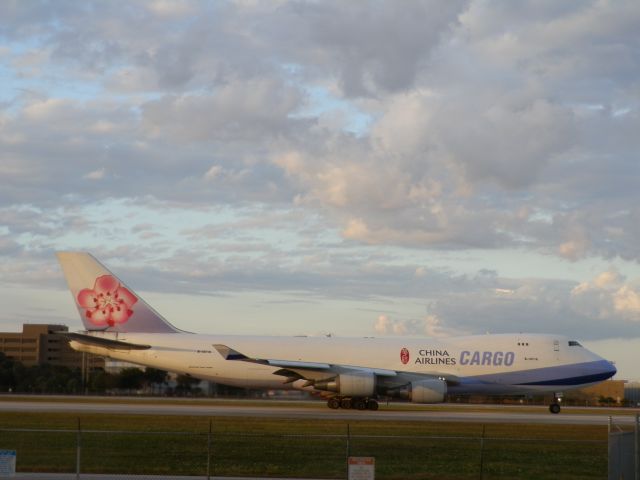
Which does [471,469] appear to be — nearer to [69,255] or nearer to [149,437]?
[149,437]

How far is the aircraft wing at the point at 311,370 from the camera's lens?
43.2 meters

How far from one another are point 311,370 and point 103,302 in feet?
37.6

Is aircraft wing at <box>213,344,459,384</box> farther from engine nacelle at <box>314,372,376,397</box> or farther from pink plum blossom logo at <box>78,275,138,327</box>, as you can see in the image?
pink plum blossom logo at <box>78,275,138,327</box>

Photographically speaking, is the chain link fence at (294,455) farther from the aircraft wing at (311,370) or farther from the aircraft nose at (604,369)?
the aircraft nose at (604,369)

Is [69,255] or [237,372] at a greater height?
[69,255]

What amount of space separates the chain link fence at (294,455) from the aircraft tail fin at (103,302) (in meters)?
20.0

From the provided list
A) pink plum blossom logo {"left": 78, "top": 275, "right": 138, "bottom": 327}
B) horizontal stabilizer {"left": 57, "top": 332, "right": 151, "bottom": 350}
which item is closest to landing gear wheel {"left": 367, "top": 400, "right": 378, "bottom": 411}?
horizontal stabilizer {"left": 57, "top": 332, "right": 151, "bottom": 350}

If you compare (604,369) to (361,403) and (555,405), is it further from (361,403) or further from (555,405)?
(361,403)

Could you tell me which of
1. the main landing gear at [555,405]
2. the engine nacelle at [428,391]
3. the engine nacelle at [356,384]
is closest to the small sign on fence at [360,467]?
the engine nacelle at [356,384]

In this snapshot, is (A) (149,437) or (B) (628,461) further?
(A) (149,437)

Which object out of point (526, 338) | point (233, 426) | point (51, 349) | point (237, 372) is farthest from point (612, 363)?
point (51, 349)

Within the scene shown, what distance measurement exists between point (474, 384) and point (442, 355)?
6.65 ft

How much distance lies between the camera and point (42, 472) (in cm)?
2047

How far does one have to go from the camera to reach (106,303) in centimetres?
4809
